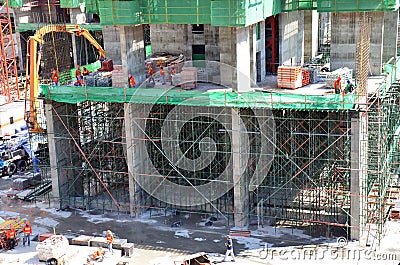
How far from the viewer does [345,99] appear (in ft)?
116

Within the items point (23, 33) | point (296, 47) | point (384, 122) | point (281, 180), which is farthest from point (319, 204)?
point (23, 33)

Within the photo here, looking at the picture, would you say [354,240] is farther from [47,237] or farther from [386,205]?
[47,237]

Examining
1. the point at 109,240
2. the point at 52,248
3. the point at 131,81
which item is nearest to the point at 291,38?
the point at 131,81

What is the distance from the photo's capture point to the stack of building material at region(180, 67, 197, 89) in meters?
40.5

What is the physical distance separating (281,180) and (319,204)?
2660 millimetres

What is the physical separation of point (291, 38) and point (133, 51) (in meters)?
12.1

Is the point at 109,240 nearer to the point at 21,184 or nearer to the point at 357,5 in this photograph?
the point at 21,184

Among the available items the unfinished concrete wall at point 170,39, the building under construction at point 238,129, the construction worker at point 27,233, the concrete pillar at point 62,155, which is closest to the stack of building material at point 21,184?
the building under construction at point 238,129

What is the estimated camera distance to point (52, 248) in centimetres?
3469

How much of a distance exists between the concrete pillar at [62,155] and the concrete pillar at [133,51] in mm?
4759

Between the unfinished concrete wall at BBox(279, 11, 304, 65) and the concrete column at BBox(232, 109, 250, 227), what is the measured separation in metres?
9.64

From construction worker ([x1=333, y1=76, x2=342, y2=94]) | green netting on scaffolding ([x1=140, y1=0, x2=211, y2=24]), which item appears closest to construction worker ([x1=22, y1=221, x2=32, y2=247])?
green netting on scaffolding ([x1=140, y1=0, x2=211, y2=24])

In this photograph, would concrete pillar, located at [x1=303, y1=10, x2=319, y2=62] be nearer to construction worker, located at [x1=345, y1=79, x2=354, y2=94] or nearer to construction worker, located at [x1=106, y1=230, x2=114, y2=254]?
construction worker, located at [x1=345, y1=79, x2=354, y2=94]

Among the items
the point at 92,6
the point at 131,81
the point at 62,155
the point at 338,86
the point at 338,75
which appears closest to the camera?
the point at 338,86
